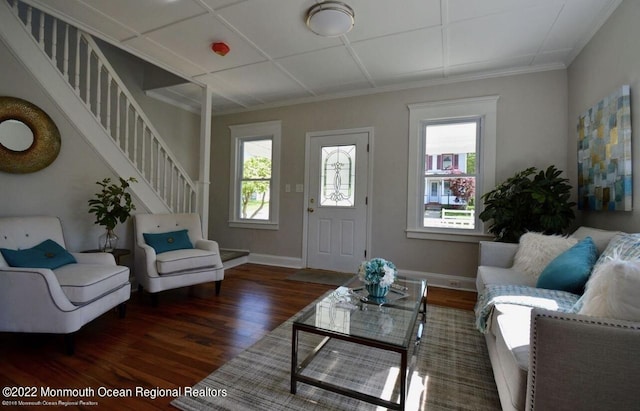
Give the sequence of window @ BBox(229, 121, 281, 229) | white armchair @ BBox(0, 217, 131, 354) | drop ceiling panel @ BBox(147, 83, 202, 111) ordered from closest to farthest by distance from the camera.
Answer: white armchair @ BBox(0, 217, 131, 354) → drop ceiling panel @ BBox(147, 83, 202, 111) → window @ BBox(229, 121, 281, 229)

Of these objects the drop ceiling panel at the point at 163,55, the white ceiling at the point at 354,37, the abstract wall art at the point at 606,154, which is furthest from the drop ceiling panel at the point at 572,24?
the drop ceiling panel at the point at 163,55

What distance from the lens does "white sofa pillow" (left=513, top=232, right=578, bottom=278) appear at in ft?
7.00

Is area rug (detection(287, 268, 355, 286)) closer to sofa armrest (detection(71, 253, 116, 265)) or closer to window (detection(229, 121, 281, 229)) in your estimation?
window (detection(229, 121, 281, 229))

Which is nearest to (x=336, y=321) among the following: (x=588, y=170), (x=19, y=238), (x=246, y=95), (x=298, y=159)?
(x=19, y=238)

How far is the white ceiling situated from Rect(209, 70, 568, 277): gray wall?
202mm

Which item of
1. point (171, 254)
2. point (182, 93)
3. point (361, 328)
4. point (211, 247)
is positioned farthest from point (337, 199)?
point (182, 93)

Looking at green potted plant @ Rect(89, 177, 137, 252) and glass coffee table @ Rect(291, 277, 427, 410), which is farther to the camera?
green potted plant @ Rect(89, 177, 137, 252)

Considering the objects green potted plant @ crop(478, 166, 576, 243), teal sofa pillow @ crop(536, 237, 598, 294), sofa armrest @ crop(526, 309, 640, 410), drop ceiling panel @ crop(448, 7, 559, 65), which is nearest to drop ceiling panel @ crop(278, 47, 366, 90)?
drop ceiling panel @ crop(448, 7, 559, 65)

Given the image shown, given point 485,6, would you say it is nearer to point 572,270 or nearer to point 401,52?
point 401,52

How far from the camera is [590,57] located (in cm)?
256

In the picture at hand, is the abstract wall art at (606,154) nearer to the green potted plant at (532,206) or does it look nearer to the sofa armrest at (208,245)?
the green potted plant at (532,206)

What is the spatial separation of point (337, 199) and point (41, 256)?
10.2ft

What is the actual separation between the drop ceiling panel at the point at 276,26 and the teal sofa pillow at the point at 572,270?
254cm

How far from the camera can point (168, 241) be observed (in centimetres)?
298
